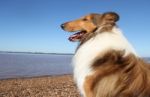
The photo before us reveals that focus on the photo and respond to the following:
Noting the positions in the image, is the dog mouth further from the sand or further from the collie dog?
the sand

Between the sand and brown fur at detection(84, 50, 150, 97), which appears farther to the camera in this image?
the sand

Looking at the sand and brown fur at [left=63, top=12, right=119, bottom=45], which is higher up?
the sand

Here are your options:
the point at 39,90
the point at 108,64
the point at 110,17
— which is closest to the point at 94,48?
the point at 108,64

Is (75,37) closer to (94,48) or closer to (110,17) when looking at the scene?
(94,48)

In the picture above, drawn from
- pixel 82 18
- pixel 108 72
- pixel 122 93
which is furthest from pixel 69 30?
pixel 122 93

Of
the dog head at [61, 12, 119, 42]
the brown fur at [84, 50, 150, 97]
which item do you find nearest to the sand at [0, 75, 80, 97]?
the dog head at [61, 12, 119, 42]

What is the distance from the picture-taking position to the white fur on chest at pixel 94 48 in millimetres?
6703

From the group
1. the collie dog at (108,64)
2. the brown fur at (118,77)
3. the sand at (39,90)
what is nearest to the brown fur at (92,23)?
the collie dog at (108,64)

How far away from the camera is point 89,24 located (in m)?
7.50

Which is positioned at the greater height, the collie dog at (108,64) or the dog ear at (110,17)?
the dog ear at (110,17)

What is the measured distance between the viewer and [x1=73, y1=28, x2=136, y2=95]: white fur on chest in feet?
22.0

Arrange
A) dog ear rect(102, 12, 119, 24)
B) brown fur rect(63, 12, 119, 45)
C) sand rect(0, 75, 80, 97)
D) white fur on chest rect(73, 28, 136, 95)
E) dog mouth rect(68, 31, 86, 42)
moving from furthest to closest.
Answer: sand rect(0, 75, 80, 97), dog mouth rect(68, 31, 86, 42), brown fur rect(63, 12, 119, 45), dog ear rect(102, 12, 119, 24), white fur on chest rect(73, 28, 136, 95)

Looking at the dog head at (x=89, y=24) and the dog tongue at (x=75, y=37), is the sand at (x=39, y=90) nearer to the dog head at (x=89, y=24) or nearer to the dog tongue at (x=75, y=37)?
the dog head at (x=89, y=24)

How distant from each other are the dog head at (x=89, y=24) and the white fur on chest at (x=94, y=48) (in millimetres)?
189
